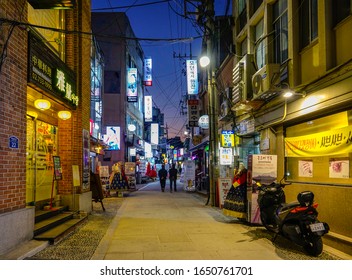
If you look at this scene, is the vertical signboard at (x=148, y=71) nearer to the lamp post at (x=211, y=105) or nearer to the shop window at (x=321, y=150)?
the lamp post at (x=211, y=105)

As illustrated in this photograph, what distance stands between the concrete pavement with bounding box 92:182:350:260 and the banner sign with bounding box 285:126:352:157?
7.38ft

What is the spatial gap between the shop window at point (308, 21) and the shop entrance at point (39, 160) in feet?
26.2

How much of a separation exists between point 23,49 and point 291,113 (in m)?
7.01

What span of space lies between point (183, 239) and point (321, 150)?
381 cm

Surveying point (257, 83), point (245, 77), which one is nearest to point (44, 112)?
point (257, 83)

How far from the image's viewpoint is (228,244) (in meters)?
8.48

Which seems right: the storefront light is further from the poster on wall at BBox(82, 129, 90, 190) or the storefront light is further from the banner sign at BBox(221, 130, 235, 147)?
the banner sign at BBox(221, 130, 235, 147)

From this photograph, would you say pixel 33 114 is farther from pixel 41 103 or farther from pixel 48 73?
pixel 48 73

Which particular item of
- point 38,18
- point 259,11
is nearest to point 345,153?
point 259,11

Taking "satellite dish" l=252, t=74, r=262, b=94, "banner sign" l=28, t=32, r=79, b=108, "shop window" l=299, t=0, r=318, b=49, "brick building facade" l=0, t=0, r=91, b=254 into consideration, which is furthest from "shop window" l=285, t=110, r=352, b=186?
"banner sign" l=28, t=32, r=79, b=108

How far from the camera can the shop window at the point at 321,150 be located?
8.02m

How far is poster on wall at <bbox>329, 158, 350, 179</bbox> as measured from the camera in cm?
812

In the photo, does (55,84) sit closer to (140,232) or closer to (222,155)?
(140,232)

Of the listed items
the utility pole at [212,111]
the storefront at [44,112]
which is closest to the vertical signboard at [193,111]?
the utility pole at [212,111]
